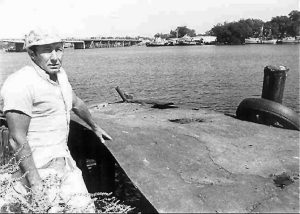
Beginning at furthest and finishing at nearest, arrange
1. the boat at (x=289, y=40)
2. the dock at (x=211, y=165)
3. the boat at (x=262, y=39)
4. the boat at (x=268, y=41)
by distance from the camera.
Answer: the boat at (x=262, y=39)
the boat at (x=268, y=41)
the boat at (x=289, y=40)
the dock at (x=211, y=165)

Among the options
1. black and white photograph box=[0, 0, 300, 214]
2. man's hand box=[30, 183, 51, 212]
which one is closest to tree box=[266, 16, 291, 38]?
black and white photograph box=[0, 0, 300, 214]

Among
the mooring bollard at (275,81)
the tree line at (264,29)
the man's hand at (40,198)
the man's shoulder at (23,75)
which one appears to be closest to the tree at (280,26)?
the tree line at (264,29)

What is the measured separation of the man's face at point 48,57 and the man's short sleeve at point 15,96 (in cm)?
30

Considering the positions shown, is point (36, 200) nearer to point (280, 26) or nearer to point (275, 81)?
point (275, 81)

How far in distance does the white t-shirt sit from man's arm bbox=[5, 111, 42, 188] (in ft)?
0.23

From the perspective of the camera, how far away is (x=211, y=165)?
4273 millimetres


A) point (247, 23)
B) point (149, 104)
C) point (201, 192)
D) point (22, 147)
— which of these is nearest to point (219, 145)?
point (201, 192)

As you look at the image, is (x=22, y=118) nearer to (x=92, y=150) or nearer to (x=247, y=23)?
(x=92, y=150)

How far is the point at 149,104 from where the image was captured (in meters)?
10.5

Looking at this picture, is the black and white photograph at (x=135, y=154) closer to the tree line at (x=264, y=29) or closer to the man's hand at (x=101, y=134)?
the man's hand at (x=101, y=134)

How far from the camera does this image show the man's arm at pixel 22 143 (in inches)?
114

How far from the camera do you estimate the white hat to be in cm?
303

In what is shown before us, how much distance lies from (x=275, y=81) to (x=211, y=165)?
469cm

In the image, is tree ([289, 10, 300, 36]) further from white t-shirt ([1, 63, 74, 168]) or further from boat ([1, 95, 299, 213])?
white t-shirt ([1, 63, 74, 168])
